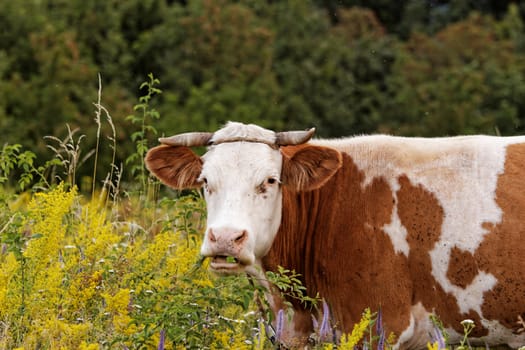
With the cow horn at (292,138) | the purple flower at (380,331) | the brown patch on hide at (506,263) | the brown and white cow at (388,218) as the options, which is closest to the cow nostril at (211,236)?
the brown and white cow at (388,218)

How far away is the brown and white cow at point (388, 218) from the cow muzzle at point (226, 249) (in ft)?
0.54

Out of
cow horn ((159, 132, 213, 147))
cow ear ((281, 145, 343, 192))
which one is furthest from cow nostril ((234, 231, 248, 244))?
cow horn ((159, 132, 213, 147))

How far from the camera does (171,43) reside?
35.6 metres

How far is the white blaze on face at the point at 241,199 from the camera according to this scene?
6.02 meters

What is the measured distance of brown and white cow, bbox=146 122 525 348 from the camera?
21.2 feet

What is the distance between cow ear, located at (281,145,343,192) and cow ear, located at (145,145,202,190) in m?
0.60

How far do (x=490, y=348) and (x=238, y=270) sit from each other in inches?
77.6

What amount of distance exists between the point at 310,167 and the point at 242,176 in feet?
1.83

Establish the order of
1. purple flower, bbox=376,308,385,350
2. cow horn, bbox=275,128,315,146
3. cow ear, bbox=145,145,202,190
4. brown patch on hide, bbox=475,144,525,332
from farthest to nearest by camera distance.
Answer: cow ear, bbox=145,145,202,190, cow horn, bbox=275,128,315,146, brown patch on hide, bbox=475,144,525,332, purple flower, bbox=376,308,385,350

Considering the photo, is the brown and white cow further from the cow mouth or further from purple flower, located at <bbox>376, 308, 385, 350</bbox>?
purple flower, located at <bbox>376, 308, 385, 350</bbox>

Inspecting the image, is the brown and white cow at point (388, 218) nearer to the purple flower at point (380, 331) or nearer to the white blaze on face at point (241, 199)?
the white blaze on face at point (241, 199)

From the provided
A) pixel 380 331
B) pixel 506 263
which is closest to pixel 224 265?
pixel 380 331

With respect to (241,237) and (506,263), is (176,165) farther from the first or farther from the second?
(506,263)

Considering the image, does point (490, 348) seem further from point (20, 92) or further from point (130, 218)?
point (20, 92)
